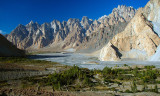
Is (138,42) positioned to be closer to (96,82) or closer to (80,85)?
(96,82)

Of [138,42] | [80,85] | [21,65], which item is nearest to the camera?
[80,85]

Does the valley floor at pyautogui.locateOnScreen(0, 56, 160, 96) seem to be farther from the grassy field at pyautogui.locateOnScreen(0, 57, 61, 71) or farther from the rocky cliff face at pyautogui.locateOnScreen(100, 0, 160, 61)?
the rocky cliff face at pyautogui.locateOnScreen(100, 0, 160, 61)

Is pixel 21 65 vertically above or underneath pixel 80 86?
above

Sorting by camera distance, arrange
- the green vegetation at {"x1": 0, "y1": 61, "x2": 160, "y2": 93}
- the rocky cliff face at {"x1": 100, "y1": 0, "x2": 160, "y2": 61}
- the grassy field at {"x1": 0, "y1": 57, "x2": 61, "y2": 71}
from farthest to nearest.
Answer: the rocky cliff face at {"x1": 100, "y1": 0, "x2": 160, "y2": 61} < the grassy field at {"x1": 0, "y1": 57, "x2": 61, "y2": 71} < the green vegetation at {"x1": 0, "y1": 61, "x2": 160, "y2": 93}

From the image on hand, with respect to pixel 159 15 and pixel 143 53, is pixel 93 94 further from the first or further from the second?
pixel 159 15

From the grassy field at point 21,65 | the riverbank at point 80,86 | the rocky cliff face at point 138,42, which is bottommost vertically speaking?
the riverbank at point 80,86

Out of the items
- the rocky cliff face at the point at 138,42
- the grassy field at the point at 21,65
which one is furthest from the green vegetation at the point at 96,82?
the rocky cliff face at the point at 138,42

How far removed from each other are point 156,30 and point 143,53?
390 inches

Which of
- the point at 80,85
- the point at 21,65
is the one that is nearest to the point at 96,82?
the point at 80,85

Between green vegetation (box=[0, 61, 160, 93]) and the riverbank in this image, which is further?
green vegetation (box=[0, 61, 160, 93])

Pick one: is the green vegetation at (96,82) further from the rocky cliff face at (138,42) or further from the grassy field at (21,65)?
the rocky cliff face at (138,42)

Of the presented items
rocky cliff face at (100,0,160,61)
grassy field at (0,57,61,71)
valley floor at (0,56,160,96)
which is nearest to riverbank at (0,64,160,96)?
valley floor at (0,56,160,96)

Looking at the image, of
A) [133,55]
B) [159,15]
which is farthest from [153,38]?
[159,15]

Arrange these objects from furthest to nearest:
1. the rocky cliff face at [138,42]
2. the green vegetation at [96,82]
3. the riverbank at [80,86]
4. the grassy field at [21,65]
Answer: the rocky cliff face at [138,42]
the grassy field at [21,65]
the green vegetation at [96,82]
the riverbank at [80,86]
